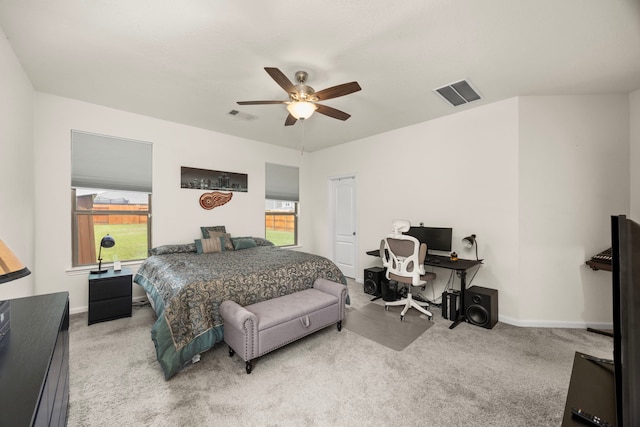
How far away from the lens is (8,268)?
1.14 metres

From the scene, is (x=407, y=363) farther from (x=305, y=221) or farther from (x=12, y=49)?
(x=12, y=49)

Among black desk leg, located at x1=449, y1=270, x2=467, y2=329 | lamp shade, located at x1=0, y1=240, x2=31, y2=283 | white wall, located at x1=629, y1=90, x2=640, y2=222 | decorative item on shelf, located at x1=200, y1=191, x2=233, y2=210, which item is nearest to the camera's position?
lamp shade, located at x1=0, y1=240, x2=31, y2=283

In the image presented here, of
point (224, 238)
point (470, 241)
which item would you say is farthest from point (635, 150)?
point (224, 238)

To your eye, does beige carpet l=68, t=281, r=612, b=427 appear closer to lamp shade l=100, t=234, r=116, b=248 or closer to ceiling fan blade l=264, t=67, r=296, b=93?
lamp shade l=100, t=234, r=116, b=248

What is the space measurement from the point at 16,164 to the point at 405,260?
172 inches

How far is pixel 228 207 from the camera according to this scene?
4926 millimetres

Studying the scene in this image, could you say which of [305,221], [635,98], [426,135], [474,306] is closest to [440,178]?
[426,135]

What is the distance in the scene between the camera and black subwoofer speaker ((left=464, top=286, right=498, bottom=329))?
313cm

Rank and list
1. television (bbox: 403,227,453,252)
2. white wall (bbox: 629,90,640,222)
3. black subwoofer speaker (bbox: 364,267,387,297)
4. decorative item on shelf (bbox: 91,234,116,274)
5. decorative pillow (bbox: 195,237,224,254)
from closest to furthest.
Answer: white wall (bbox: 629,90,640,222) → decorative item on shelf (bbox: 91,234,116,274) → television (bbox: 403,227,453,252) → decorative pillow (bbox: 195,237,224,254) → black subwoofer speaker (bbox: 364,267,387,297)

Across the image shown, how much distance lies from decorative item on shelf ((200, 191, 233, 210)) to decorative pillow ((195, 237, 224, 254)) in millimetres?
718

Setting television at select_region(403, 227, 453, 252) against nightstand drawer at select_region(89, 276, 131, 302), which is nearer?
nightstand drawer at select_region(89, 276, 131, 302)

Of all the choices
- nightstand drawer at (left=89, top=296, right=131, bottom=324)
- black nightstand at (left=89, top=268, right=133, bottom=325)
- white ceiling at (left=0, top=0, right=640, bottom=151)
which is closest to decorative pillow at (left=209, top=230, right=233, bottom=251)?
black nightstand at (left=89, top=268, right=133, bottom=325)

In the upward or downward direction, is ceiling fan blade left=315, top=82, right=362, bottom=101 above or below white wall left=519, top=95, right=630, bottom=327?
above

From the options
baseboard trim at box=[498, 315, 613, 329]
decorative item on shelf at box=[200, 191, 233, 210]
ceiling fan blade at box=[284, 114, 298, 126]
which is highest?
ceiling fan blade at box=[284, 114, 298, 126]
